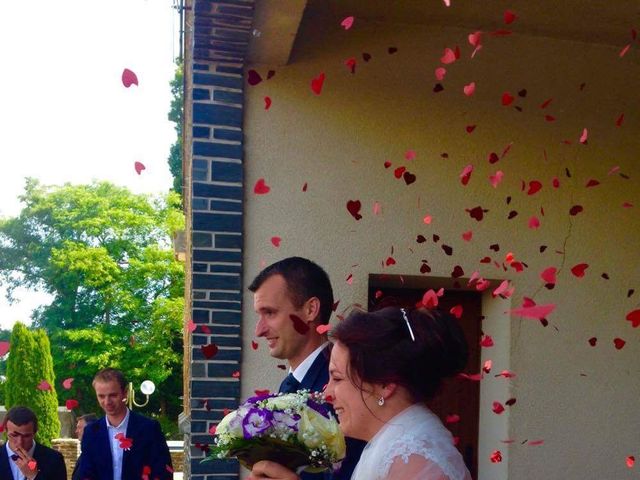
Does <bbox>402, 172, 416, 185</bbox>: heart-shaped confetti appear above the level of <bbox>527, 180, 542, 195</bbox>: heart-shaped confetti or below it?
above

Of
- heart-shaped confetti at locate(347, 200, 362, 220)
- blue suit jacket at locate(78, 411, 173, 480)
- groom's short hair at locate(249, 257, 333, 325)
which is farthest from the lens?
heart-shaped confetti at locate(347, 200, 362, 220)

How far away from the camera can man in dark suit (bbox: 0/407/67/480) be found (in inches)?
242

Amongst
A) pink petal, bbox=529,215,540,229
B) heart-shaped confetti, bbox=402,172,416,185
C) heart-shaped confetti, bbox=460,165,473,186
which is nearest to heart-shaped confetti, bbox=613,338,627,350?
pink petal, bbox=529,215,540,229

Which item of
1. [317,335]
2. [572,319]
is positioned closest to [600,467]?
[572,319]

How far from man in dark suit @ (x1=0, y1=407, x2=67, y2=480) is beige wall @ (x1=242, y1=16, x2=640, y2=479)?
78.8 inches

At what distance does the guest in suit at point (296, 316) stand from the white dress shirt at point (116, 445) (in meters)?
2.48

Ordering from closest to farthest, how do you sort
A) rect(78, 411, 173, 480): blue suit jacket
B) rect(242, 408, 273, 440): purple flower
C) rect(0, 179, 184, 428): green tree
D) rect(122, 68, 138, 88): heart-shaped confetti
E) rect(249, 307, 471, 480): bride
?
1. rect(249, 307, 471, 480): bride
2. rect(242, 408, 273, 440): purple flower
3. rect(122, 68, 138, 88): heart-shaped confetti
4. rect(78, 411, 173, 480): blue suit jacket
5. rect(0, 179, 184, 428): green tree

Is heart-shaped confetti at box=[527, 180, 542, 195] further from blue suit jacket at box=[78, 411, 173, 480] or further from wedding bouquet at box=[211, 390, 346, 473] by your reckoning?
wedding bouquet at box=[211, 390, 346, 473]

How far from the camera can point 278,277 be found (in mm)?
3520

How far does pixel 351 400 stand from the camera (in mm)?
2432

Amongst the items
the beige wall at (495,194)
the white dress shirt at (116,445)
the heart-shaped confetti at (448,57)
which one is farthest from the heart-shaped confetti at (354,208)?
the white dress shirt at (116,445)

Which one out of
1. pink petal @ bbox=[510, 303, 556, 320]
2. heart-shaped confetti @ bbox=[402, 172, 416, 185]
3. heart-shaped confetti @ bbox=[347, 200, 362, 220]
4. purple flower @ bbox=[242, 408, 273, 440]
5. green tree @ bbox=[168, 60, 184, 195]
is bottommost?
purple flower @ bbox=[242, 408, 273, 440]

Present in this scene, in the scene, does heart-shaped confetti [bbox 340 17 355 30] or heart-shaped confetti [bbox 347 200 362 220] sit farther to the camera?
heart-shaped confetti [bbox 347 200 362 220]

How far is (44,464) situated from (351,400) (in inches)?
178
